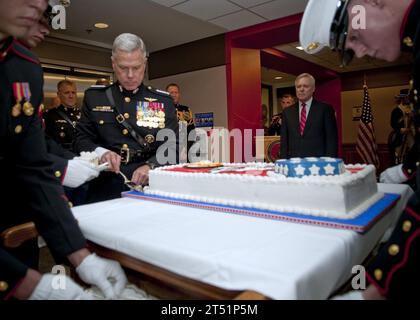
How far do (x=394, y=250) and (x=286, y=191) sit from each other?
0.50 metres

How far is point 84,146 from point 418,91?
1.87 meters

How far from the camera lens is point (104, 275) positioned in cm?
102

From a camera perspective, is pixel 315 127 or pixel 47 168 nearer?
pixel 47 168

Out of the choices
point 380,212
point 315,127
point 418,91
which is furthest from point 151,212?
point 315,127

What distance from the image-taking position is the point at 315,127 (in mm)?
3699

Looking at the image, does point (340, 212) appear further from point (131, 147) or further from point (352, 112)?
point (352, 112)

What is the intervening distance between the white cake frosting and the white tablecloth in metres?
0.10

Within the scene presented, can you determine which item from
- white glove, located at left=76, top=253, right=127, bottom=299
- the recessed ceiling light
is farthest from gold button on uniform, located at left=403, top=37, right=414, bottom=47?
the recessed ceiling light

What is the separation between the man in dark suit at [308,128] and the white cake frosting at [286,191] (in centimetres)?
219

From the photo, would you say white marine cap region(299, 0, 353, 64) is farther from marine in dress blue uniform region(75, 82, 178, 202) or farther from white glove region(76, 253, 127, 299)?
marine in dress blue uniform region(75, 82, 178, 202)

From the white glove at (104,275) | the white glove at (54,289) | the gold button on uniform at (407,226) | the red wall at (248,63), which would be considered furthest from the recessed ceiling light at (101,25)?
the gold button on uniform at (407,226)

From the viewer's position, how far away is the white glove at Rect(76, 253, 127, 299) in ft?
3.27

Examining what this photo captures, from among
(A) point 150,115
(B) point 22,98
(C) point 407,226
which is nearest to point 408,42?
(C) point 407,226

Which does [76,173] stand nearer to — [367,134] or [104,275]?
[104,275]
